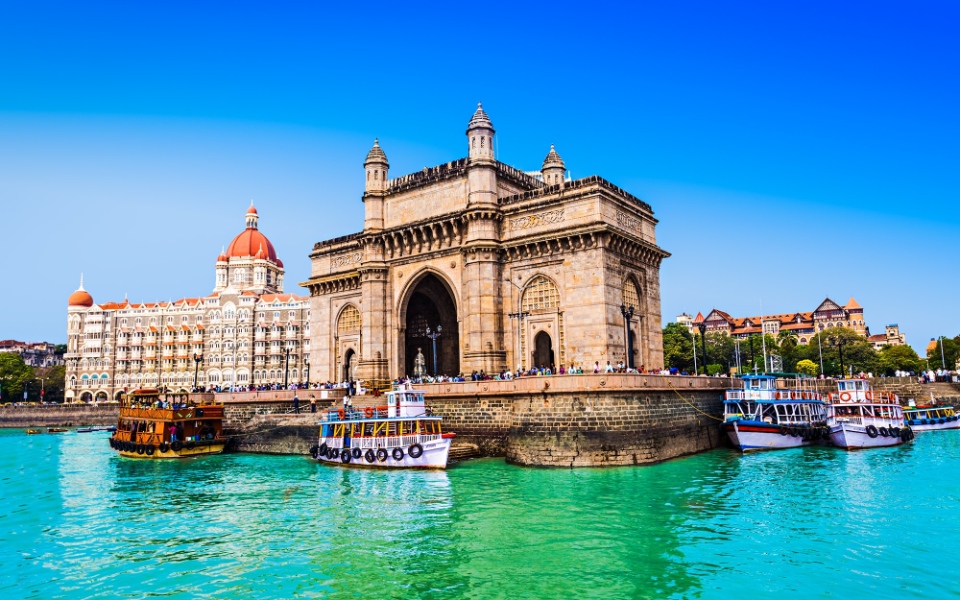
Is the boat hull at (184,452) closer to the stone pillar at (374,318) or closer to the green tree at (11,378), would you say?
the stone pillar at (374,318)

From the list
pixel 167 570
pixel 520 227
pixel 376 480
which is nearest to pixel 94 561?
pixel 167 570

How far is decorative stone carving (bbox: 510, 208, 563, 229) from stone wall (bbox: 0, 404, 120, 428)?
68.1 meters

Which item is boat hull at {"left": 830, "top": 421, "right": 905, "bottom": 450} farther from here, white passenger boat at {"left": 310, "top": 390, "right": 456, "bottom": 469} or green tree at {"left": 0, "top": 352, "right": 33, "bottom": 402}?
green tree at {"left": 0, "top": 352, "right": 33, "bottom": 402}

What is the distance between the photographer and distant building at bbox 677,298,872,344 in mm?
132375

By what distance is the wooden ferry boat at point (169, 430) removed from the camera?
3981 centimetres

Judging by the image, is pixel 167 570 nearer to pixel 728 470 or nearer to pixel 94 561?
pixel 94 561

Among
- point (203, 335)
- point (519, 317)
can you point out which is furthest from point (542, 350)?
point (203, 335)

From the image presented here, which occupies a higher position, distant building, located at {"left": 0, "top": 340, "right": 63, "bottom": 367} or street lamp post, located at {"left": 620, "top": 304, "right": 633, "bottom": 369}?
distant building, located at {"left": 0, "top": 340, "right": 63, "bottom": 367}

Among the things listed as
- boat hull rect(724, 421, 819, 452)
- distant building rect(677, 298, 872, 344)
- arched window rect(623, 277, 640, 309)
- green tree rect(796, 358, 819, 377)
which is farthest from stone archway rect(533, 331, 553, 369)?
distant building rect(677, 298, 872, 344)

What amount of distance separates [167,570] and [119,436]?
3148 centimetres

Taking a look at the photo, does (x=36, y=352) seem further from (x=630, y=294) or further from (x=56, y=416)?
(x=630, y=294)

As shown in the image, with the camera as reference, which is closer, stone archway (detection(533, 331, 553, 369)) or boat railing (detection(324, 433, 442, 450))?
boat railing (detection(324, 433, 442, 450))

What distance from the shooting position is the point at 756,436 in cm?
3544

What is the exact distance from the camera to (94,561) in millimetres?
17156
